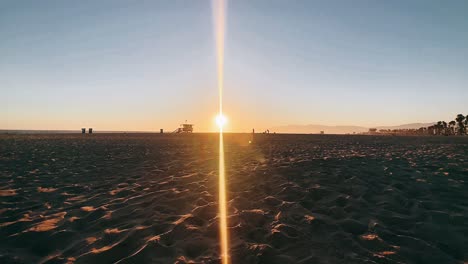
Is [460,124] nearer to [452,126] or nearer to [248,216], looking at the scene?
[452,126]

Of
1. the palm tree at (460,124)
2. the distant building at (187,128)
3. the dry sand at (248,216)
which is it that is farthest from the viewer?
the distant building at (187,128)

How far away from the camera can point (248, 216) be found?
16.9 feet

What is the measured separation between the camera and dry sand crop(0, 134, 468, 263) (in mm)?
3803

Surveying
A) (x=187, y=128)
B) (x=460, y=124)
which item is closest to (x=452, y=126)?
(x=460, y=124)

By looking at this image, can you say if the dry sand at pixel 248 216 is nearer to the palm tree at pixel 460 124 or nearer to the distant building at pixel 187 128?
the distant building at pixel 187 128

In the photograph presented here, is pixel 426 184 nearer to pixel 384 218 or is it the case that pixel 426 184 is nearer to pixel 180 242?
pixel 384 218

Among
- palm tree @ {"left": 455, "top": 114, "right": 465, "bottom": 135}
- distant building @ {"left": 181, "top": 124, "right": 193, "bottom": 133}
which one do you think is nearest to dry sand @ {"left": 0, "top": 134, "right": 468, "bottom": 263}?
distant building @ {"left": 181, "top": 124, "right": 193, "bottom": 133}

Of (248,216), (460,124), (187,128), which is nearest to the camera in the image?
(248,216)

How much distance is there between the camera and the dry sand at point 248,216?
12.5 feet

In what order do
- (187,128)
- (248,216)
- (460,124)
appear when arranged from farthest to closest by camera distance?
(187,128) < (460,124) < (248,216)

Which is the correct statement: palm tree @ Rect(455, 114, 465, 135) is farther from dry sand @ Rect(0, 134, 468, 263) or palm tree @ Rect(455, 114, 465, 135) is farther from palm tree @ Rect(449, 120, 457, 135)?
dry sand @ Rect(0, 134, 468, 263)

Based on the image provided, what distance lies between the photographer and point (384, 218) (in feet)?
16.2

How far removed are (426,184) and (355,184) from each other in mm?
1853

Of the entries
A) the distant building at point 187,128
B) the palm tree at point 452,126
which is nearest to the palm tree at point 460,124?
the palm tree at point 452,126
